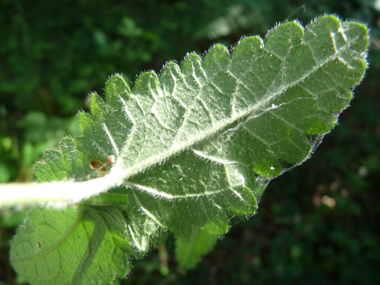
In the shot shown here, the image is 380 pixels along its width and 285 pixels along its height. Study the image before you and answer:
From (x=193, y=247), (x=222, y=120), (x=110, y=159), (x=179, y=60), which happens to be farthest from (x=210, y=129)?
(x=179, y=60)

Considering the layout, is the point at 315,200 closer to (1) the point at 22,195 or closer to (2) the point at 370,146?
(2) the point at 370,146

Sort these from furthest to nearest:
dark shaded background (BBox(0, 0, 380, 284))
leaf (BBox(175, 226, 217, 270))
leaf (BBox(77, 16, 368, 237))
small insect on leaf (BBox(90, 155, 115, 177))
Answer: dark shaded background (BBox(0, 0, 380, 284)), leaf (BBox(175, 226, 217, 270)), small insect on leaf (BBox(90, 155, 115, 177)), leaf (BBox(77, 16, 368, 237))

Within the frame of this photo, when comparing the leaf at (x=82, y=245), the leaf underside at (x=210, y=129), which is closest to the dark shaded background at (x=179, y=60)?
the leaf at (x=82, y=245)

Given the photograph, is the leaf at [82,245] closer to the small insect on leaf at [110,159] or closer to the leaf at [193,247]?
the small insect on leaf at [110,159]

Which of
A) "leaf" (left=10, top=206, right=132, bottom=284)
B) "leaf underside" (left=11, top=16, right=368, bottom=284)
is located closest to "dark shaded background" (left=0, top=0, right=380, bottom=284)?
"leaf" (left=10, top=206, right=132, bottom=284)

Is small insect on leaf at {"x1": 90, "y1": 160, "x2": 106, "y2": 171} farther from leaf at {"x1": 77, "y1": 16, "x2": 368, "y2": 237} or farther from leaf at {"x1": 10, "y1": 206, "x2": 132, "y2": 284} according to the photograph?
leaf at {"x1": 10, "y1": 206, "x2": 132, "y2": 284}
